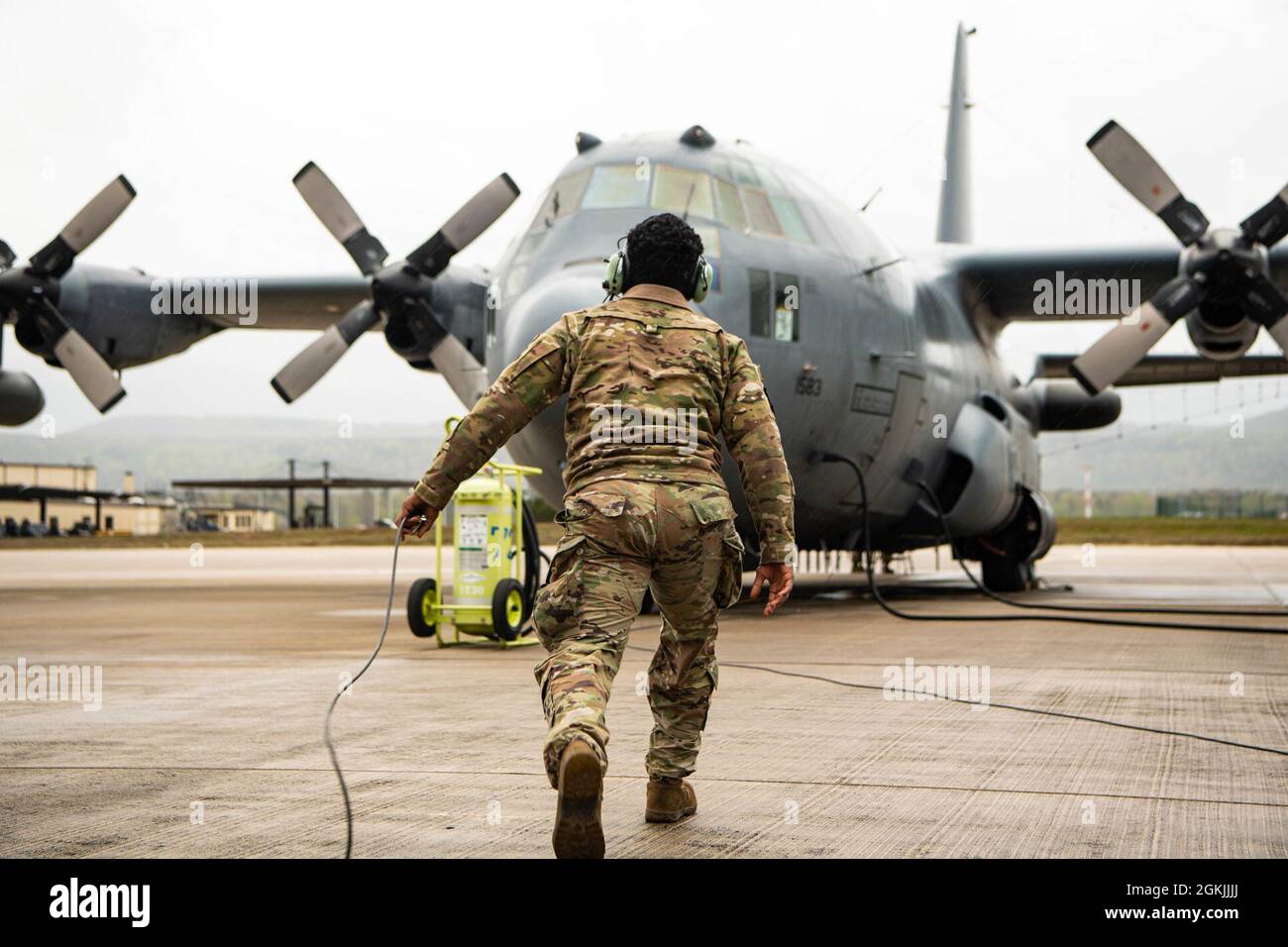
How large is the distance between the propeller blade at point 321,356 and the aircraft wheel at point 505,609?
238 inches

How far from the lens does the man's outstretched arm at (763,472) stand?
4016 mm

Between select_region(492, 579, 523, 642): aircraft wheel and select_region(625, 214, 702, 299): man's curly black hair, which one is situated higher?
select_region(625, 214, 702, 299): man's curly black hair

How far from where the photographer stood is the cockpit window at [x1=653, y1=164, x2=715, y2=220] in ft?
36.8

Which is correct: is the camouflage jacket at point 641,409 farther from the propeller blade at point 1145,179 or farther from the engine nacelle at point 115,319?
the engine nacelle at point 115,319

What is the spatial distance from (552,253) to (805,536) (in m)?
4.25

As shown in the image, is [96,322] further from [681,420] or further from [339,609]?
[681,420]

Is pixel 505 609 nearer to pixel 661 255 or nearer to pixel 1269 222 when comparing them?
pixel 661 255

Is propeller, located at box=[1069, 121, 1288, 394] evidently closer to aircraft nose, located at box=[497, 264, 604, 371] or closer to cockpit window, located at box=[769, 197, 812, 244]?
cockpit window, located at box=[769, 197, 812, 244]

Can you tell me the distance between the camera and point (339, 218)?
14922 millimetres

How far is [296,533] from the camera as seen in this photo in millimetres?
58531

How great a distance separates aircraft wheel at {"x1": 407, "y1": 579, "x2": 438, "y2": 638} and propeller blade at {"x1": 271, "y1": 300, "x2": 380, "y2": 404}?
5.41 metres

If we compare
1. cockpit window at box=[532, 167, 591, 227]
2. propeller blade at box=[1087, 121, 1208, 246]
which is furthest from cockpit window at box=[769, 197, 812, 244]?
propeller blade at box=[1087, 121, 1208, 246]
